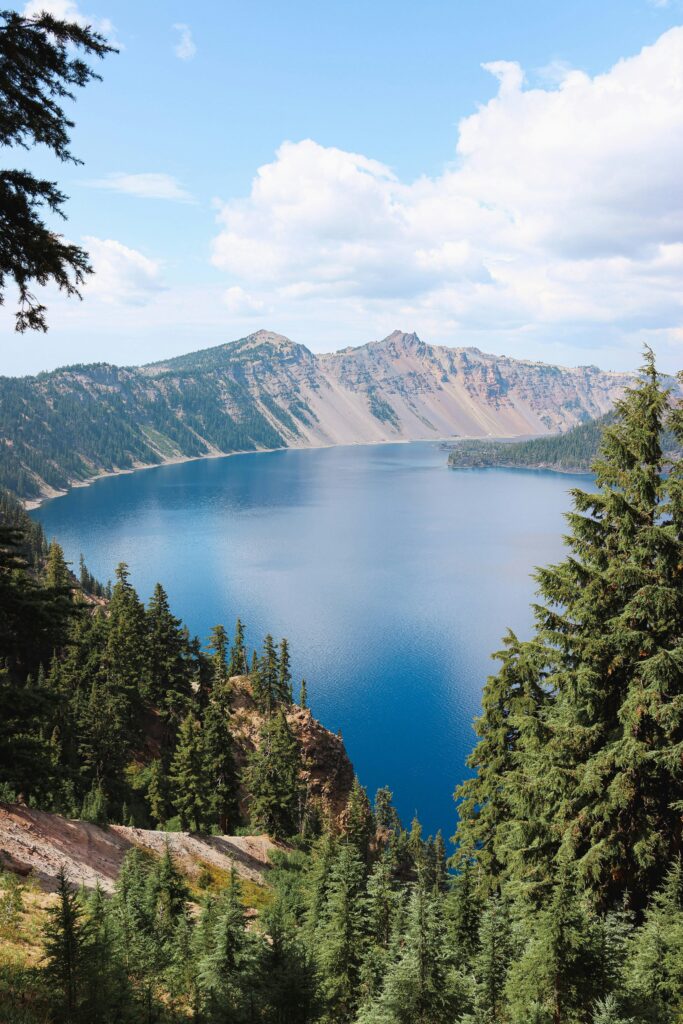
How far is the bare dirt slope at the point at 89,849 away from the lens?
2836 cm

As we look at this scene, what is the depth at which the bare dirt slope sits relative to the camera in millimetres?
28359

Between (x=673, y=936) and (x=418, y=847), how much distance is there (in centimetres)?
5876

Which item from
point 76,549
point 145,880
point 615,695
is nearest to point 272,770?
point 145,880

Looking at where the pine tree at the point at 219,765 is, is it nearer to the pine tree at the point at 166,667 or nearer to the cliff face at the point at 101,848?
the cliff face at the point at 101,848

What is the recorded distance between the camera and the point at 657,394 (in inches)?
684

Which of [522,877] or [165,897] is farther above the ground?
[522,877]

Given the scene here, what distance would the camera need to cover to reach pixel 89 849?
112ft

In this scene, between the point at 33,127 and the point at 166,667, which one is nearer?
the point at 33,127

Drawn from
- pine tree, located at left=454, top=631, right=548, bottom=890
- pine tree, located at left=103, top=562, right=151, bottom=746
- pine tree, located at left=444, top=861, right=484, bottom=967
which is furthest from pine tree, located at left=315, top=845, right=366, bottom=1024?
pine tree, located at left=103, top=562, right=151, bottom=746

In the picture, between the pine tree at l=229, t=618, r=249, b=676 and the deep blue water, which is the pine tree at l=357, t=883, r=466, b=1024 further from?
the pine tree at l=229, t=618, r=249, b=676

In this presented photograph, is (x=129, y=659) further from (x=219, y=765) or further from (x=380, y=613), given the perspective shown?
(x=380, y=613)

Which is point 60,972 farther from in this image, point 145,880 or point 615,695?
point 145,880

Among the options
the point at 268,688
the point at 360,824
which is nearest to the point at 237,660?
the point at 268,688

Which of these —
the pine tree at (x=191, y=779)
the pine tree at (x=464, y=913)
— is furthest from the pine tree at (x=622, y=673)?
the pine tree at (x=191, y=779)
